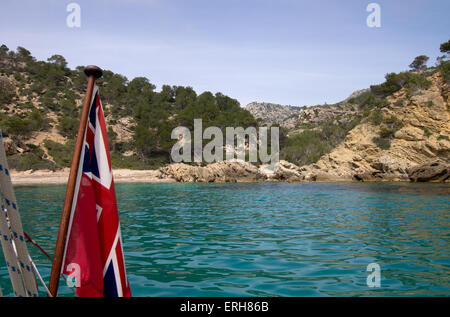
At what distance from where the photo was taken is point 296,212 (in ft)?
40.7

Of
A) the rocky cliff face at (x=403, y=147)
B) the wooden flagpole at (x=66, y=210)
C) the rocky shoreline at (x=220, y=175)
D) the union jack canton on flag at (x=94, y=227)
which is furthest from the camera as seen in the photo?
the rocky cliff face at (x=403, y=147)

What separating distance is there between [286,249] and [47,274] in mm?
4509

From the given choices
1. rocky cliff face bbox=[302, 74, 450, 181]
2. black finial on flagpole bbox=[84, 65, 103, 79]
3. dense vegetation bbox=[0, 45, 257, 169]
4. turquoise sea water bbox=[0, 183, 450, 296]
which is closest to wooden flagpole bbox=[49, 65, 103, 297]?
black finial on flagpole bbox=[84, 65, 103, 79]

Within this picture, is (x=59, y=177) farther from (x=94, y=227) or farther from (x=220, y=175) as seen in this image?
(x=94, y=227)

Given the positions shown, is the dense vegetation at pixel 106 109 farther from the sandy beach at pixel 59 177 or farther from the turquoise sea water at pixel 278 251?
the turquoise sea water at pixel 278 251

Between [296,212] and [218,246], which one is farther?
[296,212]

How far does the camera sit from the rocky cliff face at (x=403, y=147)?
31237 millimetres

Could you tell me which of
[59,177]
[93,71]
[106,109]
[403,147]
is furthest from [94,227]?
[106,109]

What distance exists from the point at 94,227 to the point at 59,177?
32.8 m

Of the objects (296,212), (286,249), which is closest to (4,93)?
(296,212)

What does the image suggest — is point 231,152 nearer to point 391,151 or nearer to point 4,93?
point 391,151

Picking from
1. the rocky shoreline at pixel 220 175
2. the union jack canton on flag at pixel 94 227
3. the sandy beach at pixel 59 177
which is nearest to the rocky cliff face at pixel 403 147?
the rocky shoreline at pixel 220 175

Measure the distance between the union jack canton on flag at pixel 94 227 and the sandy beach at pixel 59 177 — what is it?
97.5 feet

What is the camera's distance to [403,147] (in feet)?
112
